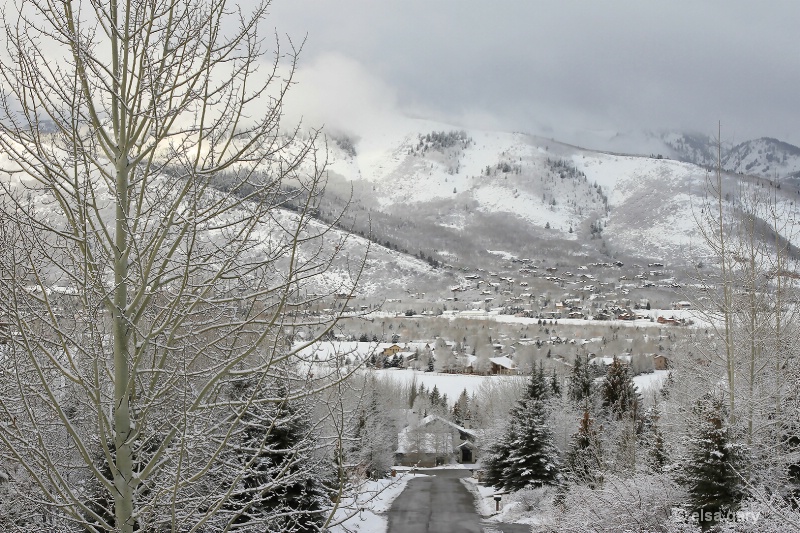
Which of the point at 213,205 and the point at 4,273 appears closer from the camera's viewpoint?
the point at 4,273

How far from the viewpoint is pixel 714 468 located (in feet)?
42.1

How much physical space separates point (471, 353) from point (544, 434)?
90.9 meters

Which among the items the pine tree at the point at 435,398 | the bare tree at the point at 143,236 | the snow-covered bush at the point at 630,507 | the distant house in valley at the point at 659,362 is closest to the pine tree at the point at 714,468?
the snow-covered bush at the point at 630,507

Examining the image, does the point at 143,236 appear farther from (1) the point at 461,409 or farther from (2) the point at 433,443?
(1) the point at 461,409

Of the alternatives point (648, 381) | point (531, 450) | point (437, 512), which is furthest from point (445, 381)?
point (531, 450)

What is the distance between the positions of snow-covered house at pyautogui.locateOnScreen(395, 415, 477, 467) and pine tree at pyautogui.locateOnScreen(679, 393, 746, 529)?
42.3m

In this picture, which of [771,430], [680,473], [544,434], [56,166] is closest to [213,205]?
[56,166]

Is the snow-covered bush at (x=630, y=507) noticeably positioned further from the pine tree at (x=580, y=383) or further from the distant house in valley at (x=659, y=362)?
the distant house in valley at (x=659, y=362)

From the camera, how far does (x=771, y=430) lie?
1412 centimetres

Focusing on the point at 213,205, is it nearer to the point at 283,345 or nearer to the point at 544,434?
the point at 283,345

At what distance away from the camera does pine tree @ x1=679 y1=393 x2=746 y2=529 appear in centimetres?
1263

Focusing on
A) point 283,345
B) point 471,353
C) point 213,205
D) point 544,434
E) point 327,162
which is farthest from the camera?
point 471,353

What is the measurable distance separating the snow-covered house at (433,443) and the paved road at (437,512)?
10.3m

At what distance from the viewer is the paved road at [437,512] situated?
2786 cm
